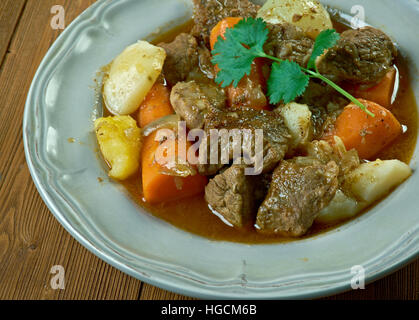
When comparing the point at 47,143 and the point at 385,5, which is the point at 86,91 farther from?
the point at 385,5

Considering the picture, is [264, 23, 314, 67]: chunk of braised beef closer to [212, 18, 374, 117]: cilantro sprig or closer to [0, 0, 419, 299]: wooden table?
[212, 18, 374, 117]: cilantro sprig

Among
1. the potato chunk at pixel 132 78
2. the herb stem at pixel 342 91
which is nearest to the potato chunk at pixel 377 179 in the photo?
the herb stem at pixel 342 91

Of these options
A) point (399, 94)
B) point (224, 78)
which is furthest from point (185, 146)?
point (399, 94)

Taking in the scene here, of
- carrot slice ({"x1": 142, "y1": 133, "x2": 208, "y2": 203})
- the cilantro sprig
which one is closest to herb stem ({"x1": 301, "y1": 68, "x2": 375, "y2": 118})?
the cilantro sprig

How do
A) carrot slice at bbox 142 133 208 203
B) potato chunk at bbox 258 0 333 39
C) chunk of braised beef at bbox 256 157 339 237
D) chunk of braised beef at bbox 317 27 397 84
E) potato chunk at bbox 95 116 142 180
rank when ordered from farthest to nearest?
potato chunk at bbox 258 0 333 39, chunk of braised beef at bbox 317 27 397 84, potato chunk at bbox 95 116 142 180, carrot slice at bbox 142 133 208 203, chunk of braised beef at bbox 256 157 339 237

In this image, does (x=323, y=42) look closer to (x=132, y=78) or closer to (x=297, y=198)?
(x=297, y=198)

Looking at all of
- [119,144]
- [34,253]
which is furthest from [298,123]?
[34,253]

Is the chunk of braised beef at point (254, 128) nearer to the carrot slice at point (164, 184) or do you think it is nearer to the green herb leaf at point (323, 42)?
the carrot slice at point (164, 184)

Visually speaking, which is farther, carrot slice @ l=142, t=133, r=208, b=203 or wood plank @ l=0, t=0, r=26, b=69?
wood plank @ l=0, t=0, r=26, b=69
